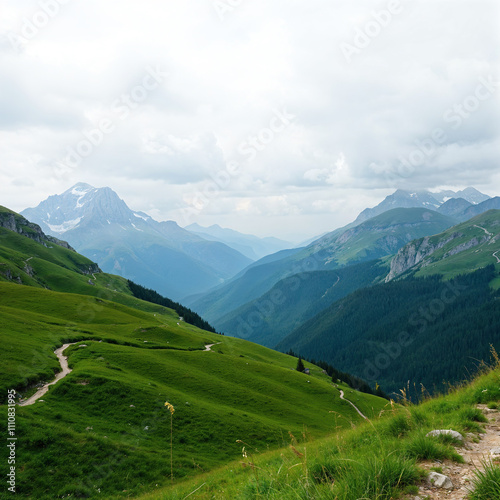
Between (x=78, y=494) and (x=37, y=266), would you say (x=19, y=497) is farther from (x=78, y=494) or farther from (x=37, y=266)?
(x=37, y=266)

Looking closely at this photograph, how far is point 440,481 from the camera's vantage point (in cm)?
595

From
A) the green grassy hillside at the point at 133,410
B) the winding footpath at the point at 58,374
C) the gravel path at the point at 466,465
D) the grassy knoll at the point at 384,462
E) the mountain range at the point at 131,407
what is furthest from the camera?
the winding footpath at the point at 58,374

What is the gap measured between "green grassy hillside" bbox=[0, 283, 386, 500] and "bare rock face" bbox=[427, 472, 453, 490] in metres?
2.37

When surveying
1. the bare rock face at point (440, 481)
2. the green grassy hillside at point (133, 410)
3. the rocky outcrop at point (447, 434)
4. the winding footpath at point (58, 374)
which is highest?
the bare rock face at point (440, 481)

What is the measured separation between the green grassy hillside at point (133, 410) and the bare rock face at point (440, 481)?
2.37 metres

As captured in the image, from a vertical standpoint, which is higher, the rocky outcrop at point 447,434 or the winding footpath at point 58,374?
the rocky outcrop at point 447,434

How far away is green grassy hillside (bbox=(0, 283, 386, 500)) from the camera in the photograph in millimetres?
20016

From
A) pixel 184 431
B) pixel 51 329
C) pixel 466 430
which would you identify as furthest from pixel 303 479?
pixel 51 329

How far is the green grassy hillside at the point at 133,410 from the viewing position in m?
20.0

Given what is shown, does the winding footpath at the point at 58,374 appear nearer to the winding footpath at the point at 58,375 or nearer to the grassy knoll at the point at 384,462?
the winding footpath at the point at 58,375

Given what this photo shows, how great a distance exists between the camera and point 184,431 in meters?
28.9

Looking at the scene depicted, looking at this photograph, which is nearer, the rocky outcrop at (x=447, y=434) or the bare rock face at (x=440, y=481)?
the bare rock face at (x=440, y=481)

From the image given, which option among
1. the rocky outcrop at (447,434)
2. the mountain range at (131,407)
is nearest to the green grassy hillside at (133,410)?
the mountain range at (131,407)

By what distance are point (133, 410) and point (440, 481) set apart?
29.7m
